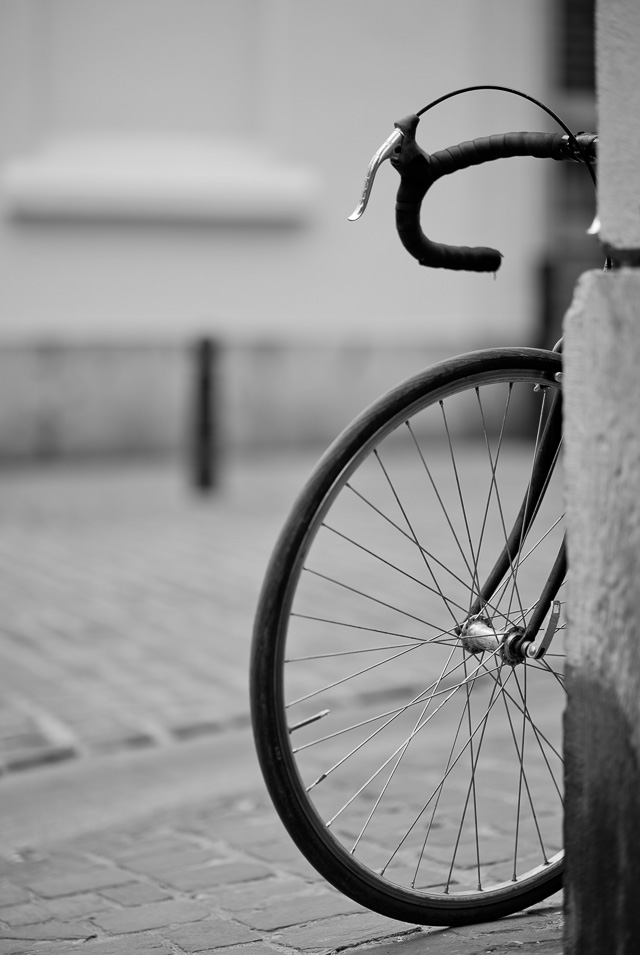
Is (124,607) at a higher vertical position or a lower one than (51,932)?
higher

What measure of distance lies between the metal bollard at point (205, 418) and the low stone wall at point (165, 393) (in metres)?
0.81

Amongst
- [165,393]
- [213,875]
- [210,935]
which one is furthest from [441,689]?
[165,393]

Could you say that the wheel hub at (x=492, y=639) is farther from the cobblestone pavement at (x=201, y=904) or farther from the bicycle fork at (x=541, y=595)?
the cobblestone pavement at (x=201, y=904)

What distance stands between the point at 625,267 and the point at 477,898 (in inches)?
40.9

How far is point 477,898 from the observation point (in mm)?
2064

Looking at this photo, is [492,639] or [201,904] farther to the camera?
[201,904]

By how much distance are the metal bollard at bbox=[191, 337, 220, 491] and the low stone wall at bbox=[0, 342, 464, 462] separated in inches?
32.1

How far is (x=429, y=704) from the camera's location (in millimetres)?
2512

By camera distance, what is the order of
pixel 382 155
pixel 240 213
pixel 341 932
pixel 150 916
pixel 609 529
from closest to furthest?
pixel 609 529
pixel 382 155
pixel 341 932
pixel 150 916
pixel 240 213

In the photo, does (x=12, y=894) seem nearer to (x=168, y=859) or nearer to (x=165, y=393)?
(x=168, y=859)

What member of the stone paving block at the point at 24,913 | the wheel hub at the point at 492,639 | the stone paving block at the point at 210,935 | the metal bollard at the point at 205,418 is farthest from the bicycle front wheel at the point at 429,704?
the metal bollard at the point at 205,418

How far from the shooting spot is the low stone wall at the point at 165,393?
9258 millimetres

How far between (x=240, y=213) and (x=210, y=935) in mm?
8230

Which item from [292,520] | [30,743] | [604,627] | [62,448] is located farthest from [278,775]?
[62,448]
